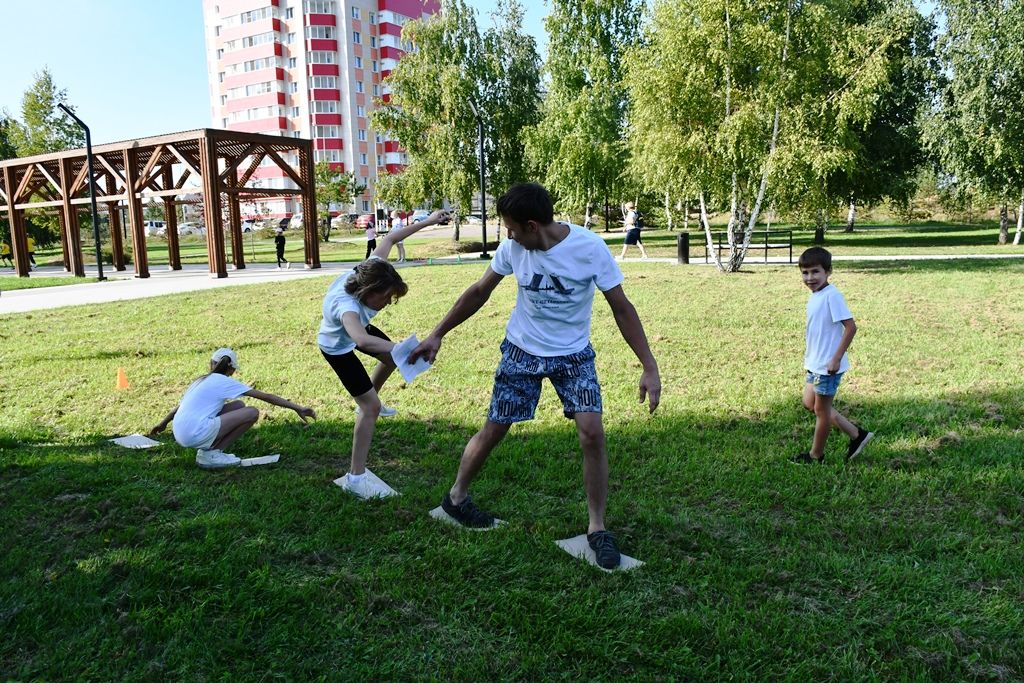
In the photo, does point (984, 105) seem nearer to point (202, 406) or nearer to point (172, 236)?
point (202, 406)

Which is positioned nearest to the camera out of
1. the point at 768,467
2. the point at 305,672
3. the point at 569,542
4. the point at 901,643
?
the point at 305,672

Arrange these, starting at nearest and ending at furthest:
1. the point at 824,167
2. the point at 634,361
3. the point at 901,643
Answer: the point at 901,643
the point at 634,361
the point at 824,167

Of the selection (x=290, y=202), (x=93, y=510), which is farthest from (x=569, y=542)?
(x=290, y=202)

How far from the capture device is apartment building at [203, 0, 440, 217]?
77688mm

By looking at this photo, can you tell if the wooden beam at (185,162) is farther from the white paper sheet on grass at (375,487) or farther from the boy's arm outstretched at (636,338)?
the boy's arm outstretched at (636,338)

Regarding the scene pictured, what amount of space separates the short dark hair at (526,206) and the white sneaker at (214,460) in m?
2.79

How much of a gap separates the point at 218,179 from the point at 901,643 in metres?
23.0

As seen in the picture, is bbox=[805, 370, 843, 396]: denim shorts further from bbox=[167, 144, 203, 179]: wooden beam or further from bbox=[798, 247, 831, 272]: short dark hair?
bbox=[167, 144, 203, 179]: wooden beam

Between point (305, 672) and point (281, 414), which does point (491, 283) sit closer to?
point (305, 672)

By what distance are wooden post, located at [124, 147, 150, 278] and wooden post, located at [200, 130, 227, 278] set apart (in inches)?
94.4

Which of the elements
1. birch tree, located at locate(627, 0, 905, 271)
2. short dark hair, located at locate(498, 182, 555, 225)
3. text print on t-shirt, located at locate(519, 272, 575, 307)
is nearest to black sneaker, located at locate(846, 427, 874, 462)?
text print on t-shirt, located at locate(519, 272, 575, 307)

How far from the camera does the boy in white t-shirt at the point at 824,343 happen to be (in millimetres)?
4730

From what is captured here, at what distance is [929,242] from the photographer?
2922cm

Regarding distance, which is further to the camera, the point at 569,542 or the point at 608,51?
the point at 608,51
